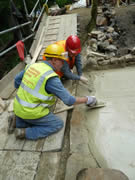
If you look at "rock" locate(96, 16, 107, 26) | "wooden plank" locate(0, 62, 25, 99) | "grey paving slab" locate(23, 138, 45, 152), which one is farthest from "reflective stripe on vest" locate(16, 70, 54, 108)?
"rock" locate(96, 16, 107, 26)

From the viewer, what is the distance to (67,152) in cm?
202

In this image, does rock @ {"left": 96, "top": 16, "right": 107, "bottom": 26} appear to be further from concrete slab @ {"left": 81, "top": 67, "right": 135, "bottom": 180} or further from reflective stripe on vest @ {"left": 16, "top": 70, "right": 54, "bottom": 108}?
reflective stripe on vest @ {"left": 16, "top": 70, "right": 54, "bottom": 108}

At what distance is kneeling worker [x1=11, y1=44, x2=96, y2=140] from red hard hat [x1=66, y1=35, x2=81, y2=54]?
1.65 ft

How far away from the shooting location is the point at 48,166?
187cm

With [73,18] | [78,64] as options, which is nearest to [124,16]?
[73,18]

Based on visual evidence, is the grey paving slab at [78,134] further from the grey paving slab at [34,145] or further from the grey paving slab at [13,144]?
the grey paving slab at [13,144]

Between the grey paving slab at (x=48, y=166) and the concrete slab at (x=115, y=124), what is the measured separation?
0.52 metres

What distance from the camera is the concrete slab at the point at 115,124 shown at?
5.99 feet

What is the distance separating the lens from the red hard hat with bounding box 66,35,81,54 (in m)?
2.51

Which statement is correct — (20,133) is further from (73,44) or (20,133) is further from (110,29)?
(110,29)

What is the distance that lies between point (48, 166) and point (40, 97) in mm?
919

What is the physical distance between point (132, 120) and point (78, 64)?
1618 mm

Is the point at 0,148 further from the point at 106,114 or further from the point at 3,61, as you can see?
the point at 3,61

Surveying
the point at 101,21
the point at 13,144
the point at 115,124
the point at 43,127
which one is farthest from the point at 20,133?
the point at 101,21
